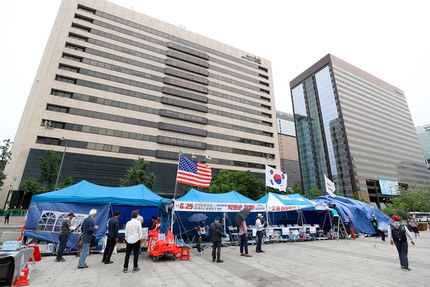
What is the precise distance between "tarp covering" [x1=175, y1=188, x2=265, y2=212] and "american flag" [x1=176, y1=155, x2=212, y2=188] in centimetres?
96

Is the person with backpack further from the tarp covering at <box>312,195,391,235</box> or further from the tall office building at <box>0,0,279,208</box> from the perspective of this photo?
the tall office building at <box>0,0,279,208</box>

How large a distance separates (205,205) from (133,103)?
34.8 meters

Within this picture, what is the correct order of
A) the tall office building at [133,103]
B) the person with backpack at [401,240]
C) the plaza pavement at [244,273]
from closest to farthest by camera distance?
1. the plaza pavement at [244,273]
2. the person with backpack at [401,240]
3. the tall office building at [133,103]

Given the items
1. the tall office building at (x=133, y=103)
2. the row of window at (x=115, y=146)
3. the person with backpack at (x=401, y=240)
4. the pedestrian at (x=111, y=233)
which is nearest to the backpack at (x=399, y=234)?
the person with backpack at (x=401, y=240)

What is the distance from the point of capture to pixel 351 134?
3039 inches

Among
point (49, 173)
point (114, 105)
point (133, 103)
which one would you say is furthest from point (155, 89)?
point (49, 173)

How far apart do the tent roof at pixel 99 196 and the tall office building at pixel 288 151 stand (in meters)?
120

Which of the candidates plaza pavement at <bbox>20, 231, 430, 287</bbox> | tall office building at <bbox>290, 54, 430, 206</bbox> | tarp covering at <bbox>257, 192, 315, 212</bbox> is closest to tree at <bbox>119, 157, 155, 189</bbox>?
tarp covering at <bbox>257, 192, 315, 212</bbox>

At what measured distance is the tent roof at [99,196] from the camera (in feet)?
35.7

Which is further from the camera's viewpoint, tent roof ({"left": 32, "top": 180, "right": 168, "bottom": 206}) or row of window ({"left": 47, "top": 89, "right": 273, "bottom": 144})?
row of window ({"left": 47, "top": 89, "right": 273, "bottom": 144})

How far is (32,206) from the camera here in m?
10.7

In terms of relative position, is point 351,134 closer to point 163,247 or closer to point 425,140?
point 163,247

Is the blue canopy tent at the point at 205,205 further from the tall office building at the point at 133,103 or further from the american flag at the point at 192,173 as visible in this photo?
the tall office building at the point at 133,103

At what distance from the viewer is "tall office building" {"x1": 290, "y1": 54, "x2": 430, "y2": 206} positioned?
75.9 m
